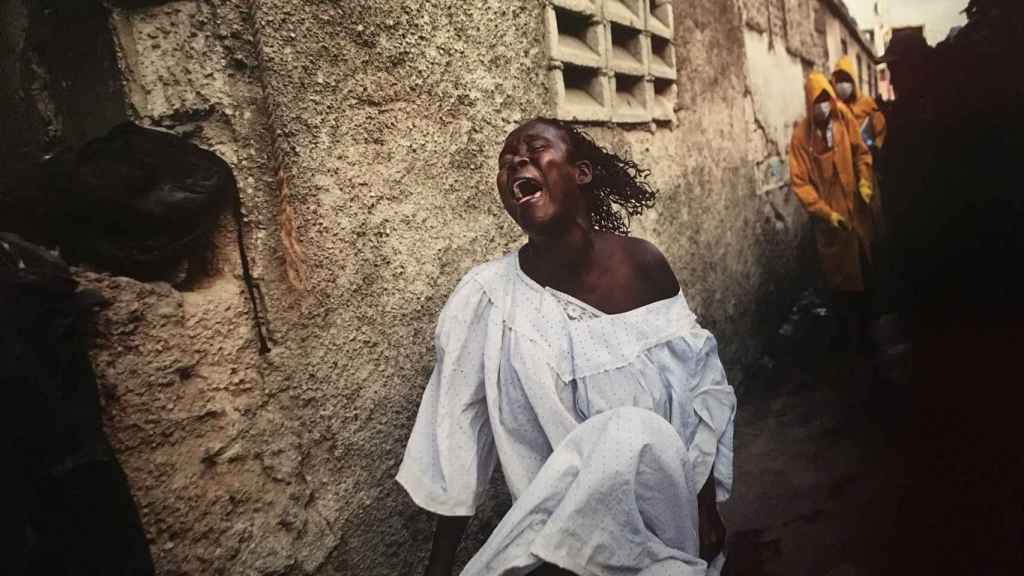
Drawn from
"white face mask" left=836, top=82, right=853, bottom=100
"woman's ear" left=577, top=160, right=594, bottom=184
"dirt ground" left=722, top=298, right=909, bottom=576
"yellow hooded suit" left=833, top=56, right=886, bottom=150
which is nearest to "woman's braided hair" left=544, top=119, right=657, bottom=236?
"woman's ear" left=577, top=160, right=594, bottom=184

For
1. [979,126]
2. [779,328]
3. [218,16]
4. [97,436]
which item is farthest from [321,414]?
[979,126]

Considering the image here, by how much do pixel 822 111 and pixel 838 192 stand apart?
0.65 m

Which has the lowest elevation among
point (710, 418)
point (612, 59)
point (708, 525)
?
point (708, 525)

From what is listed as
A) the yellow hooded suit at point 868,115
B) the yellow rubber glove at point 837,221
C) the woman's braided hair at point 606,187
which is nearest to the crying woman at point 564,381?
the woman's braided hair at point 606,187

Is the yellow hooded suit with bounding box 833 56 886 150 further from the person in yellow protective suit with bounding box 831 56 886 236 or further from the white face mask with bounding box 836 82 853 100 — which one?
the white face mask with bounding box 836 82 853 100

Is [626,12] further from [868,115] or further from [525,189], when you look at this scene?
[868,115]

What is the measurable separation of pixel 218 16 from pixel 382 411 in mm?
980

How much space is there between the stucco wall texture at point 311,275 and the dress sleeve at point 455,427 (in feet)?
0.62

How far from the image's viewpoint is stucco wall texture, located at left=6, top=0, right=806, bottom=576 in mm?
1179

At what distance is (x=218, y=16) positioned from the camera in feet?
4.09

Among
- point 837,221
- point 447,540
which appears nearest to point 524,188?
point 447,540

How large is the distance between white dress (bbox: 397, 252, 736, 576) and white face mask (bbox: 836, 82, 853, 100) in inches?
181

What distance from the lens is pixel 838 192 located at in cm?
454

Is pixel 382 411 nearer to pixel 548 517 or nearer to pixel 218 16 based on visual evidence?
pixel 548 517
